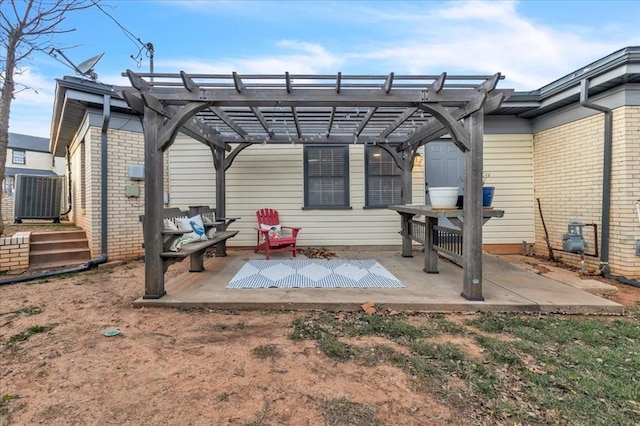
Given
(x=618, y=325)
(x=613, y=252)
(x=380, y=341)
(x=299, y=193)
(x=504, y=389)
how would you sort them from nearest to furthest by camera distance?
(x=504, y=389)
(x=380, y=341)
(x=618, y=325)
(x=613, y=252)
(x=299, y=193)

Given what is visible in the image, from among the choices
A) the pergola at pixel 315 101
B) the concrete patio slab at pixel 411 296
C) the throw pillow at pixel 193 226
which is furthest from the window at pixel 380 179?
the throw pillow at pixel 193 226

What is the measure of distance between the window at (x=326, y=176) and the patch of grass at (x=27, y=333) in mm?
4400

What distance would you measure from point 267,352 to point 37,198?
8.96 metres

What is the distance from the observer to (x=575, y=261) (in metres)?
5.21

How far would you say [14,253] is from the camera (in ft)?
15.4

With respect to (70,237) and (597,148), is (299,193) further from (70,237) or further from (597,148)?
(597,148)

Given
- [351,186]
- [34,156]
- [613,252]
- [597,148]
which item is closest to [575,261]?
[613,252]

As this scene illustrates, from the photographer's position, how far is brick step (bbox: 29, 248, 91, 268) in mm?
4941

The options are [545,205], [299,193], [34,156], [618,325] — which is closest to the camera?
[618,325]

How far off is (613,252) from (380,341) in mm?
4421

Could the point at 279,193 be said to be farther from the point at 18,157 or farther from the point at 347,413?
the point at 18,157

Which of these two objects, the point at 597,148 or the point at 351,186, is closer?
the point at 597,148

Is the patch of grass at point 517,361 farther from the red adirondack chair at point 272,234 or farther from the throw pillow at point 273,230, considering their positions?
the throw pillow at point 273,230

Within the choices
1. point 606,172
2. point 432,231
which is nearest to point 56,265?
point 432,231
